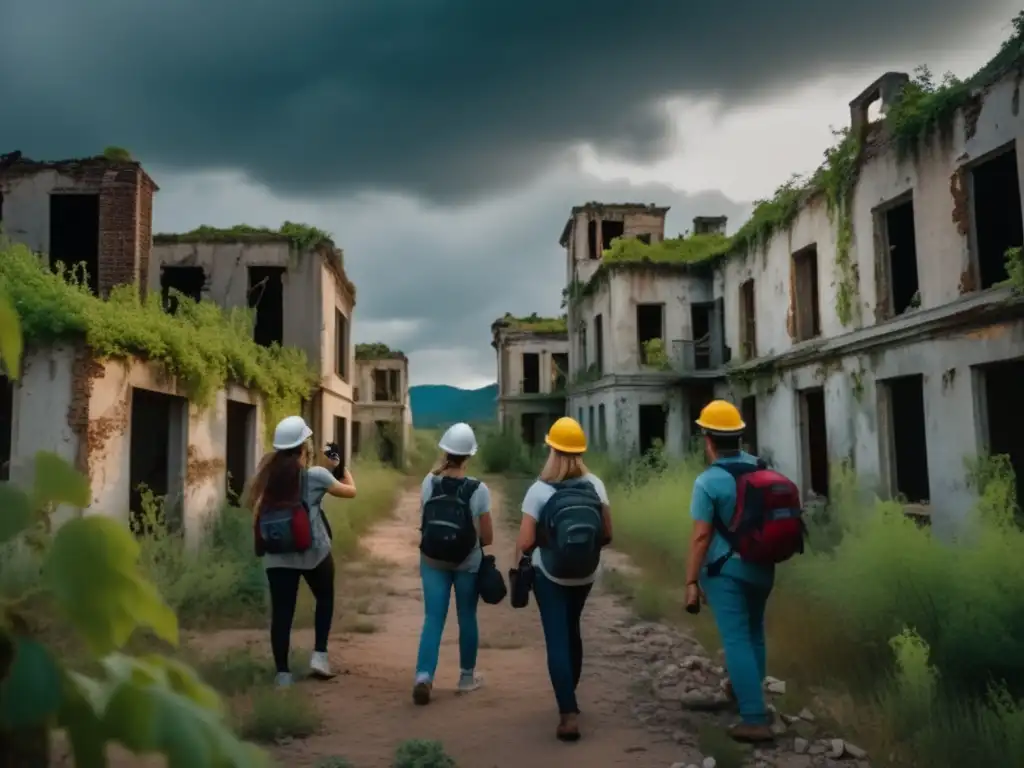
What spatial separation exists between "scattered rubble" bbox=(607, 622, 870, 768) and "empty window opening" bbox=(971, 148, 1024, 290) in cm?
641

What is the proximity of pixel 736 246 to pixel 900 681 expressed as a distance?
14885 millimetres

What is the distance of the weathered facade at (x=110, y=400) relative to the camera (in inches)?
278

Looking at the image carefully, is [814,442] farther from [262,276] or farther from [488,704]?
[262,276]

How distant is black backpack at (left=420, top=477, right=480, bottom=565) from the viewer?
5.29 metres

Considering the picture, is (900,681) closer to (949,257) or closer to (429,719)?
(429,719)

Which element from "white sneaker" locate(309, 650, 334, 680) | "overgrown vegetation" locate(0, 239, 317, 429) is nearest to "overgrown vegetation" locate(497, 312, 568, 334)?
"overgrown vegetation" locate(0, 239, 317, 429)

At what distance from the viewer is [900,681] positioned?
5074 millimetres

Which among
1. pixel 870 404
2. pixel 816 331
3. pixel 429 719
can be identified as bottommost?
pixel 429 719

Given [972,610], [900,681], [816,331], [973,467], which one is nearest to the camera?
[900,681]

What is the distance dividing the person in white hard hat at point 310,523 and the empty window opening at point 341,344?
13.3m

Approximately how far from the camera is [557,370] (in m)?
35.9

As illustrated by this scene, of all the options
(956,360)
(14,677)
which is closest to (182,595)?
(14,677)

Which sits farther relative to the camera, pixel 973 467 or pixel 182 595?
pixel 973 467

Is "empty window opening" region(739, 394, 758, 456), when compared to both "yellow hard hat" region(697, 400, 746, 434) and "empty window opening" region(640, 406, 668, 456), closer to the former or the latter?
"empty window opening" region(640, 406, 668, 456)
